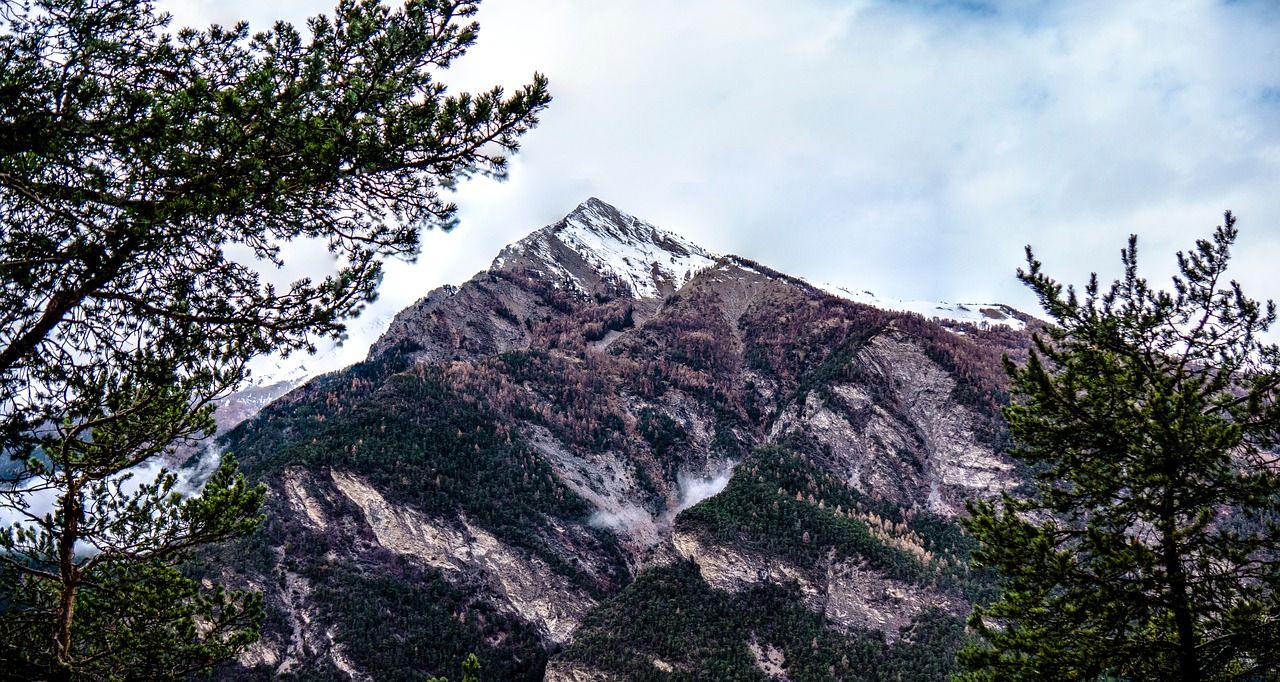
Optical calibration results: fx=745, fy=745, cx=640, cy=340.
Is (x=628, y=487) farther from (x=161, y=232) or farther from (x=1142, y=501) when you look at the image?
(x=161, y=232)

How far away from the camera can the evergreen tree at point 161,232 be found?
8633 mm

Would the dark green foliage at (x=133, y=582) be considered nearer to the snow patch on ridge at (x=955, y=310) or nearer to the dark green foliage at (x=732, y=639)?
the dark green foliage at (x=732, y=639)

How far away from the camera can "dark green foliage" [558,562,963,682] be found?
226 ft

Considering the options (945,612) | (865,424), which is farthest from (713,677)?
(865,424)

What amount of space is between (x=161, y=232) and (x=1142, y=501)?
48.3ft

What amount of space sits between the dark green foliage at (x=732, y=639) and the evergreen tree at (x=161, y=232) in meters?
64.8

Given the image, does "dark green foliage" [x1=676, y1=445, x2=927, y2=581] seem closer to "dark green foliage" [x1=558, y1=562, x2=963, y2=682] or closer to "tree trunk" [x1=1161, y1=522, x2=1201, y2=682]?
"dark green foliage" [x1=558, y1=562, x2=963, y2=682]

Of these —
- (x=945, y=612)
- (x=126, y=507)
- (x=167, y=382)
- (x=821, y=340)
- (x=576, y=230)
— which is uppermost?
(x=576, y=230)

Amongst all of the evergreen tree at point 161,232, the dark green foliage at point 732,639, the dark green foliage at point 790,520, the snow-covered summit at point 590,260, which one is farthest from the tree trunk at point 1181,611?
the snow-covered summit at point 590,260

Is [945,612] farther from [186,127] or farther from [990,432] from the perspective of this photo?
[186,127]

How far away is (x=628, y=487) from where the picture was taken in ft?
416

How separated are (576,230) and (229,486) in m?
183

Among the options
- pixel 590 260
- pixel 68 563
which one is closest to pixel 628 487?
pixel 590 260

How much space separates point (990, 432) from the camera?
111 meters
